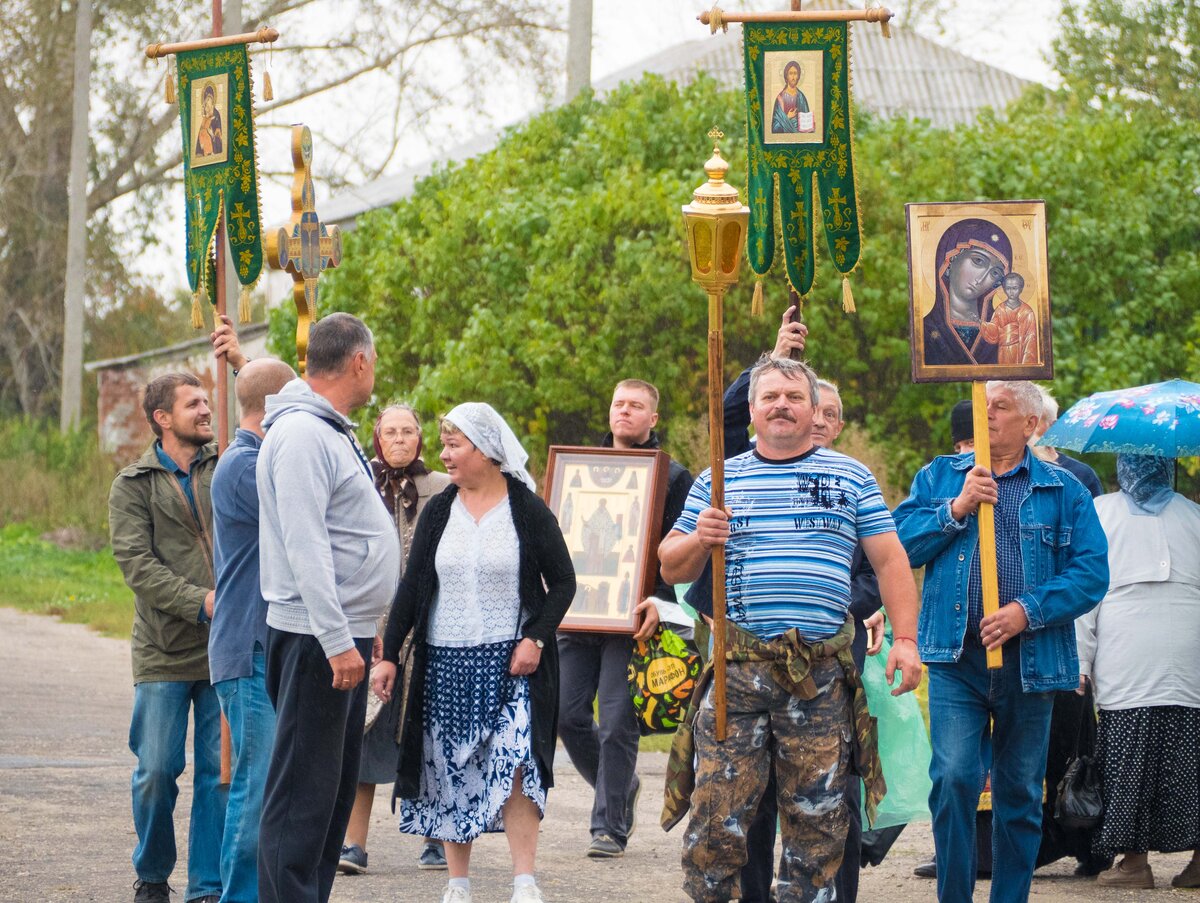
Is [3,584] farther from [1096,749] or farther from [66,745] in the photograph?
[1096,749]

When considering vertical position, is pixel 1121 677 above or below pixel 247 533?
below

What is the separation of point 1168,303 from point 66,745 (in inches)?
448

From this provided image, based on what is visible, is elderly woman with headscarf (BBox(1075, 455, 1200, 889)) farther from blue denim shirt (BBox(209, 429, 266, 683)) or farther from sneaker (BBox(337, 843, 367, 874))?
blue denim shirt (BBox(209, 429, 266, 683))

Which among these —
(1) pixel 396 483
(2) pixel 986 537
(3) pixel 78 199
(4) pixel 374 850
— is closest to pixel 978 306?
(2) pixel 986 537

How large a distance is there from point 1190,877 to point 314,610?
4.22 meters

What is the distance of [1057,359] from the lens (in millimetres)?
17047

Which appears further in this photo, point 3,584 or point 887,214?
point 3,584

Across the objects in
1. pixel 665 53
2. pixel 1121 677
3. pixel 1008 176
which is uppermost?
pixel 665 53

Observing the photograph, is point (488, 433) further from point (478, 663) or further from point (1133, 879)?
point (1133, 879)

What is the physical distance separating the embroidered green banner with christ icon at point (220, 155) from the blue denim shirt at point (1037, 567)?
3.17 meters

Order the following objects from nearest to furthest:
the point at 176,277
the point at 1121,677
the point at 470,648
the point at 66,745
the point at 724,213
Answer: the point at 724,213, the point at 470,648, the point at 1121,677, the point at 66,745, the point at 176,277

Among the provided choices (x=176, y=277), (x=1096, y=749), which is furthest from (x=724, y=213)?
(x=176, y=277)

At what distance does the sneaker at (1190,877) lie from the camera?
769 centimetres

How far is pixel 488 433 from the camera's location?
22.6 feet
